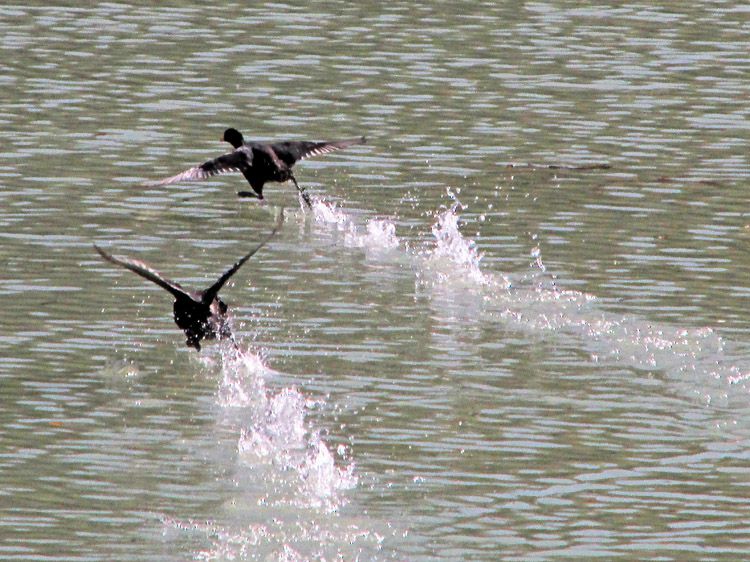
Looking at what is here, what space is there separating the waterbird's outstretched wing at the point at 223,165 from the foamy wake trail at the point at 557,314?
76.5 inches

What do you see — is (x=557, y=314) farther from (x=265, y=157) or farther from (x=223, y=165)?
(x=223, y=165)

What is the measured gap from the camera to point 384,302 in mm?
15688

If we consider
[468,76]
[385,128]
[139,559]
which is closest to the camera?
[139,559]

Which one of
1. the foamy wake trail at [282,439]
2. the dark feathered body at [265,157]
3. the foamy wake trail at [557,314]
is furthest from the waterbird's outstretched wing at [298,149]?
the foamy wake trail at [282,439]

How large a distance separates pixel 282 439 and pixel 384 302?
11.6 ft

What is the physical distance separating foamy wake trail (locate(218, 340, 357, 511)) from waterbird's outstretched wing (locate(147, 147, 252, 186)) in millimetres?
1353

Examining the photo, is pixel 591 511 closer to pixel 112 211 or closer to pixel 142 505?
pixel 142 505

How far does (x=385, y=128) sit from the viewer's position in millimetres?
22594

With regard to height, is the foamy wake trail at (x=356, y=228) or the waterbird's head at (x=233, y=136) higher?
the waterbird's head at (x=233, y=136)

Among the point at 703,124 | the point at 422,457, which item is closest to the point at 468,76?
the point at 703,124

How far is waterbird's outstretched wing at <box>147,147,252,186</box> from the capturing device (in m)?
14.4

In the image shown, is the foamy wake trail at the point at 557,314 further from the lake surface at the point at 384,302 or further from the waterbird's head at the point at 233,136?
the waterbird's head at the point at 233,136

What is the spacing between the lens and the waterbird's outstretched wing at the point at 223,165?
14.4 metres

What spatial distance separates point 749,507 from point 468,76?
49.6ft
